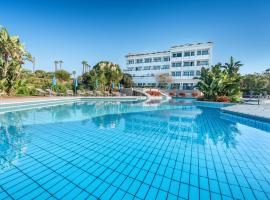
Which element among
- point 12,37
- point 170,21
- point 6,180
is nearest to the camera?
point 6,180

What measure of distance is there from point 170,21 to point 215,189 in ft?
67.3

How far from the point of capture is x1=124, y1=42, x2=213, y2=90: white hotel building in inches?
1442

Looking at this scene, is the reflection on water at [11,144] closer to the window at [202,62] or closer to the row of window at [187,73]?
the row of window at [187,73]

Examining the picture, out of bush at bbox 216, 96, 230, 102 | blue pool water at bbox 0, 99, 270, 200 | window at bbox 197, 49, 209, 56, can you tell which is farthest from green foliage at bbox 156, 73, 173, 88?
blue pool water at bbox 0, 99, 270, 200

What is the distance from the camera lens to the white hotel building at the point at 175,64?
120 ft

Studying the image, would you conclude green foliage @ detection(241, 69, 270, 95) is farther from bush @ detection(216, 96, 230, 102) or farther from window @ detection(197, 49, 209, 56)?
bush @ detection(216, 96, 230, 102)

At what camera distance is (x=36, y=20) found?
56.9 ft

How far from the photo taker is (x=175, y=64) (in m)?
40.5

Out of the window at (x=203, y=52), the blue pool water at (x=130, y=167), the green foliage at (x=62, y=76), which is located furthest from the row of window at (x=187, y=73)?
the blue pool water at (x=130, y=167)

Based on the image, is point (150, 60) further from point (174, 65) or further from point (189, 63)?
point (189, 63)

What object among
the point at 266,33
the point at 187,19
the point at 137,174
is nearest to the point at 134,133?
the point at 137,174

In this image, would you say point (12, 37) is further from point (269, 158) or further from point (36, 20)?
point (269, 158)

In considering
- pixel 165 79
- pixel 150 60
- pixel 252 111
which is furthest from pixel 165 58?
pixel 252 111

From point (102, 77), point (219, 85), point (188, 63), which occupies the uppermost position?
point (188, 63)
